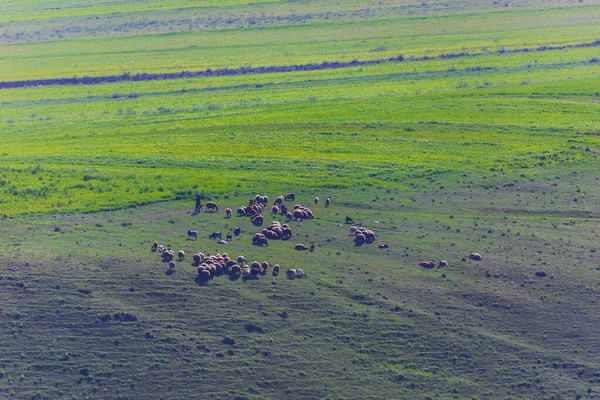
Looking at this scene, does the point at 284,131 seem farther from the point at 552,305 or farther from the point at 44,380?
the point at 44,380

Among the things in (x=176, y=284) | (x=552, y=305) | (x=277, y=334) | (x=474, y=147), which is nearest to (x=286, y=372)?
(x=277, y=334)

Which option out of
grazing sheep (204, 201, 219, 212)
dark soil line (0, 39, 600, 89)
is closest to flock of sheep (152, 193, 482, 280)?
grazing sheep (204, 201, 219, 212)

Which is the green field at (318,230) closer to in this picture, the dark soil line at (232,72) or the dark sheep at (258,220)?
the dark sheep at (258,220)

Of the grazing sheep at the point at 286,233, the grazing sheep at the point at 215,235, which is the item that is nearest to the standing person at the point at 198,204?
the grazing sheep at the point at 215,235

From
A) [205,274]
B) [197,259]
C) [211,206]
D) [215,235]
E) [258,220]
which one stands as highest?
[211,206]

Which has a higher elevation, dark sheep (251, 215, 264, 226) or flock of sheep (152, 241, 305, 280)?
dark sheep (251, 215, 264, 226)

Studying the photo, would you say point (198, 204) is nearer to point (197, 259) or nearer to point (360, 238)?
point (197, 259)

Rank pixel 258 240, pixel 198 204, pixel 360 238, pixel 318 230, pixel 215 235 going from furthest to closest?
pixel 198 204, pixel 318 230, pixel 215 235, pixel 360 238, pixel 258 240

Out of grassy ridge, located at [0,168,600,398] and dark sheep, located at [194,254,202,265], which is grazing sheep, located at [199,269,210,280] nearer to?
grassy ridge, located at [0,168,600,398]

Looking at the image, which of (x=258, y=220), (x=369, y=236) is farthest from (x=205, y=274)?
(x=369, y=236)
